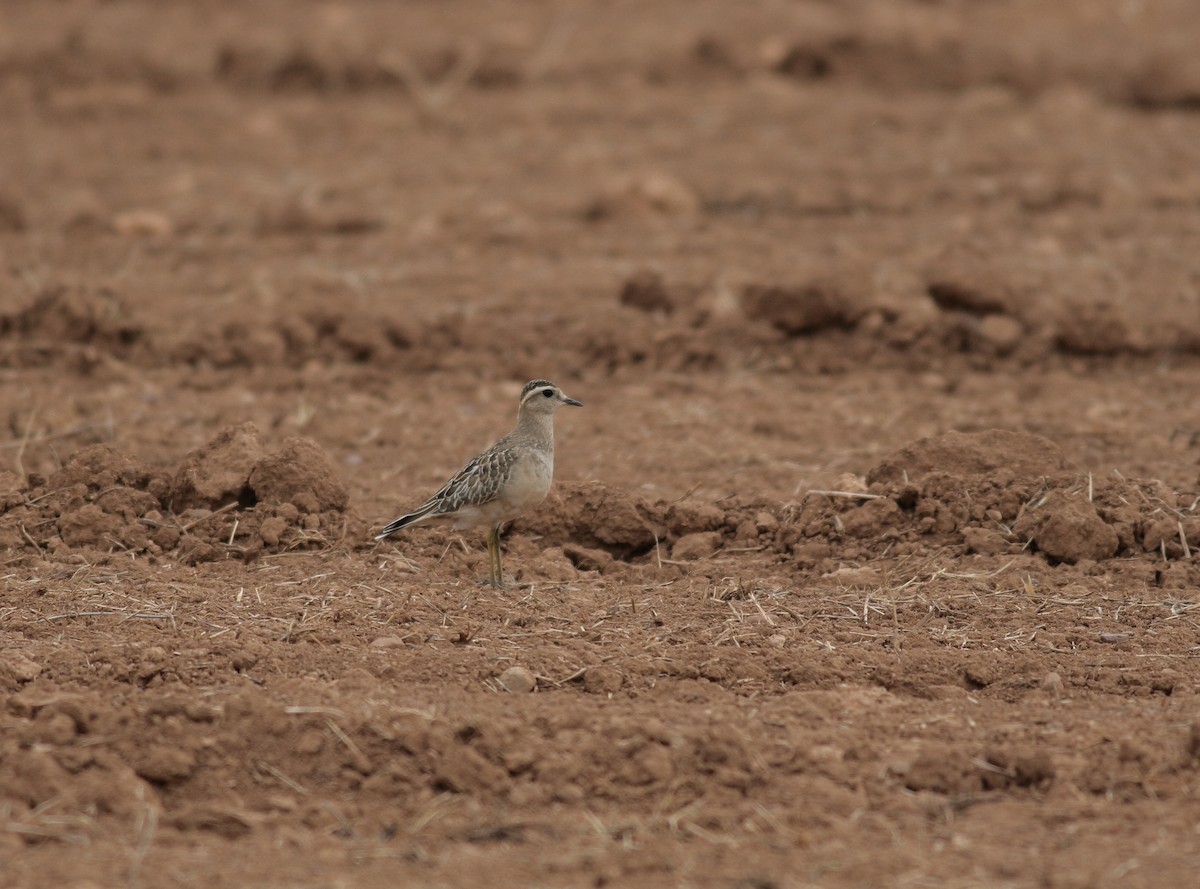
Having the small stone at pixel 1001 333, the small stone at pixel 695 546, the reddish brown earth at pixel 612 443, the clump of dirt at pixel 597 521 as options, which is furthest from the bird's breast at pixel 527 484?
the small stone at pixel 1001 333

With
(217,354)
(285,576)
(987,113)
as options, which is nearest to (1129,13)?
(987,113)

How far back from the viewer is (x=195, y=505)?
8625 mm

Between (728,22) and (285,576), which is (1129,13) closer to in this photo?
(728,22)

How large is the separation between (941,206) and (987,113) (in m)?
3.10

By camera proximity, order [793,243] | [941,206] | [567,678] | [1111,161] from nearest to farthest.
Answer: [567,678] < [793,243] < [941,206] < [1111,161]

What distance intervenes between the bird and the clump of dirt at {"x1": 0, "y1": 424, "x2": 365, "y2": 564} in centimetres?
48

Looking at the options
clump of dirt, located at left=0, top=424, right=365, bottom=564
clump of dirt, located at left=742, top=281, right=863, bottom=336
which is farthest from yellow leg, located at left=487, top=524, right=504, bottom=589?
clump of dirt, located at left=742, top=281, right=863, bottom=336

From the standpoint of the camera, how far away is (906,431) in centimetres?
1060

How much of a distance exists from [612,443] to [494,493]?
102 inches

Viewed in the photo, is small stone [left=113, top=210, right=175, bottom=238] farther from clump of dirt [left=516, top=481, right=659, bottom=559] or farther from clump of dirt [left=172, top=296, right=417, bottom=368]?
clump of dirt [left=516, top=481, right=659, bottom=559]

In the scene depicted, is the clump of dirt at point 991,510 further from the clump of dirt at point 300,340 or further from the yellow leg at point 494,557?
the clump of dirt at point 300,340

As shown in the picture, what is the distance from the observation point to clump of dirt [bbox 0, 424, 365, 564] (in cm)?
841

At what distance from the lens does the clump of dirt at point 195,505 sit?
331 inches

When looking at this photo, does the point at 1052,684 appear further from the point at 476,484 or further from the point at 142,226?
the point at 142,226
